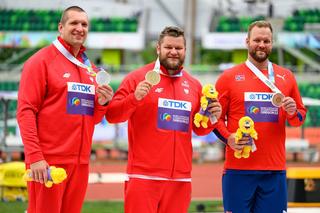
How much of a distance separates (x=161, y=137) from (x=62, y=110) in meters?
0.85

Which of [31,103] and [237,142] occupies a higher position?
[31,103]

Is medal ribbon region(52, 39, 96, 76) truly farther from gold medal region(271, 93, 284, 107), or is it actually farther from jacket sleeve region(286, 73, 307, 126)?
jacket sleeve region(286, 73, 307, 126)

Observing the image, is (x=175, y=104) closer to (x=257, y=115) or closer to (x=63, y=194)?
(x=257, y=115)

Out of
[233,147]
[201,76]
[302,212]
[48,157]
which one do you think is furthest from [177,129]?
[201,76]

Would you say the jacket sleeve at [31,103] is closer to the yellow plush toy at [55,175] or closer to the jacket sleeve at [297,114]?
the yellow plush toy at [55,175]

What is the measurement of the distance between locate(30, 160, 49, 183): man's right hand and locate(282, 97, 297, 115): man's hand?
83.7 inches

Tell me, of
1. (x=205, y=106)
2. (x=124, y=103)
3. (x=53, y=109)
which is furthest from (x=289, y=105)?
(x=53, y=109)

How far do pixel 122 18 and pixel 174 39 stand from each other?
36.0 m

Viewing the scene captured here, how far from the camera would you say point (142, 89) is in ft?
18.6

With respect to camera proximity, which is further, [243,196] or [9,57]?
[9,57]

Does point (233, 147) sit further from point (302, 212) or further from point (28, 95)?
point (302, 212)

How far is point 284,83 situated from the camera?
22.1ft

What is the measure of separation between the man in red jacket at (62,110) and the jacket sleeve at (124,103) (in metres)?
0.11

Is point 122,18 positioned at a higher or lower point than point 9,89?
higher
